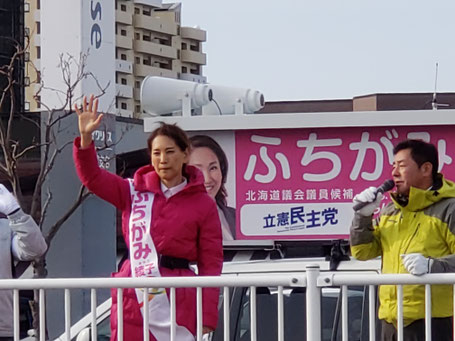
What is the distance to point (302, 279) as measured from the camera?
4.87 metres

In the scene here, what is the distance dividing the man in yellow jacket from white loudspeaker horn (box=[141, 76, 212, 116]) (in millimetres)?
5843

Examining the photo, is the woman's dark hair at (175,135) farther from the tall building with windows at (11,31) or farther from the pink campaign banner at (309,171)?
the tall building with windows at (11,31)

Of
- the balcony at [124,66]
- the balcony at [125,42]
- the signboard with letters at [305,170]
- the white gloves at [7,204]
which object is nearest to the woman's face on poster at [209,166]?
the signboard with letters at [305,170]

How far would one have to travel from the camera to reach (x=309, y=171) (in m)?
10.2

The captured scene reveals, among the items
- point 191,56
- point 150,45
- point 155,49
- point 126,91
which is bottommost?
point 126,91

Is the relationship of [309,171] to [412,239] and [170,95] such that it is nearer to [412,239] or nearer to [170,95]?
[170,95]

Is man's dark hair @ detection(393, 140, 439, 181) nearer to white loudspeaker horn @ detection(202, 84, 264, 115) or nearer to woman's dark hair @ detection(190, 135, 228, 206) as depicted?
woman's dark hair @ detection(190, 135, 228, 206)

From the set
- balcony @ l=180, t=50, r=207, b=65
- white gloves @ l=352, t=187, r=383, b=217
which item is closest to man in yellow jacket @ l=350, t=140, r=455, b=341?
white gloves @ l=352, t=187, r=383, b=217

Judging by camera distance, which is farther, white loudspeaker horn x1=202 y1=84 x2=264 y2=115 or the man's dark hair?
white loudspeaker horn x1=202 y1=84 x2=264 y2=115

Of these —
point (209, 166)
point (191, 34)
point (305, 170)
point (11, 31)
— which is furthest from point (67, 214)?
point (191, 34)

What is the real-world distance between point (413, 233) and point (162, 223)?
131 cm

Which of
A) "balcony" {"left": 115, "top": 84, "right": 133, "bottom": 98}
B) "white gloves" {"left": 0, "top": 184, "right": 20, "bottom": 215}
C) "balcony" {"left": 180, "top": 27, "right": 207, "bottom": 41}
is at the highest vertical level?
"balcony" {"left": 180, "top": 27, "right": 207, "bottom": 41}

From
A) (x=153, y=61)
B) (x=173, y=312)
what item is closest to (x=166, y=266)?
(x=173, y=312)

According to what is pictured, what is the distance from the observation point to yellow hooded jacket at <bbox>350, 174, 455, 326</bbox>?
203 inches
